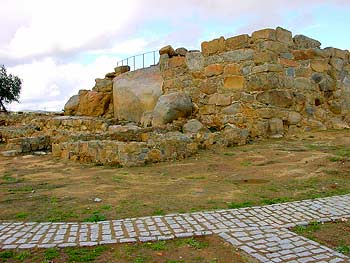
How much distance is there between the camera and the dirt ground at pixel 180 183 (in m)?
4.53

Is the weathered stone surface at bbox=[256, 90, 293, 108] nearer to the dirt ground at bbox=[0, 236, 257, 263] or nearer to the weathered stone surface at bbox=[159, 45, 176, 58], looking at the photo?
the weathered stone surface at bbox=[159, 45, 176, 58]

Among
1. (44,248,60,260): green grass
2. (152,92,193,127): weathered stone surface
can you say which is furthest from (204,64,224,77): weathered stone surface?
(44,248,60,260): green grass

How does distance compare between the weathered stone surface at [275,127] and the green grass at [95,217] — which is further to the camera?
the weathered stone surface at [275,127]

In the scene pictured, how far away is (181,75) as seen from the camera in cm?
1180

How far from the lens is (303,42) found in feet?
34.6

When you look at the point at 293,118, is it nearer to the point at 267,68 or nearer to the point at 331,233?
the point at 267,68

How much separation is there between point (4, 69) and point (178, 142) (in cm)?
2542

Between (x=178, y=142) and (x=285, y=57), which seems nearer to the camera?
(x=178, y=142)

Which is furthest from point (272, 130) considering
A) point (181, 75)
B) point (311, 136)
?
point (181, 75)

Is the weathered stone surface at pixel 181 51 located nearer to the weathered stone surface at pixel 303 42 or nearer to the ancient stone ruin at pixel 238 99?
the ancient stone ruin at pixel 238 99

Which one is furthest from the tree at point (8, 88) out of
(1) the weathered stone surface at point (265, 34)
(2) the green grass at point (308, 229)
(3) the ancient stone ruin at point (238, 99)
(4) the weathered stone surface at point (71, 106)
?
(2) the green grass at point (308, 229)

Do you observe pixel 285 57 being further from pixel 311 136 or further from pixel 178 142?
pixel 178 142

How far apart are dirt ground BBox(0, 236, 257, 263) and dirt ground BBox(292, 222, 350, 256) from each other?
0.82 m

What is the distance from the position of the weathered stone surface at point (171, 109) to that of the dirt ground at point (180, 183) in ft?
6.90
